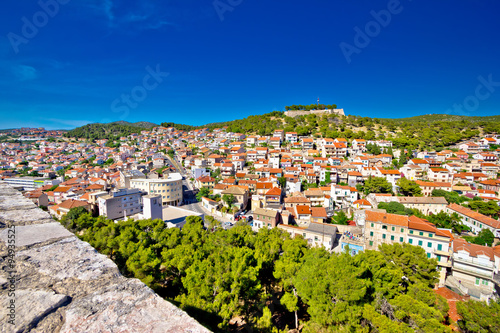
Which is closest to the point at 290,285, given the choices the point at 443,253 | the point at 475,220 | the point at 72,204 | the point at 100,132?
the point at 443,253

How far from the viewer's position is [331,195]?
32.4 m

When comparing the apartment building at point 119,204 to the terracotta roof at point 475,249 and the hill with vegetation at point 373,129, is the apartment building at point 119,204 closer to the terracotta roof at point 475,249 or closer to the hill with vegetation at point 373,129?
the terracotta roof at point 475,249

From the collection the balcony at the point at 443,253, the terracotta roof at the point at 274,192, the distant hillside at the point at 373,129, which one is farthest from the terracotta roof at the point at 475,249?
the distant hillside at the point at 373,129

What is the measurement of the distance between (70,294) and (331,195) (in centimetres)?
3354

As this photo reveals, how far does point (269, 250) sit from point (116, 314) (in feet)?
46.5

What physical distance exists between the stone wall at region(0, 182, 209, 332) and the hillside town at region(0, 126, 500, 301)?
1888 centimetres

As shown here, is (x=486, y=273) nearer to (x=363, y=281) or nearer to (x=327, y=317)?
(x=363, y=281)

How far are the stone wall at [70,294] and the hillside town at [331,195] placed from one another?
18.9 metres

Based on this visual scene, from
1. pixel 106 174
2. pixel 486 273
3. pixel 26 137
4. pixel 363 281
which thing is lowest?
pixel 486 273

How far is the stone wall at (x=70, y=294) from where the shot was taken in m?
1.61

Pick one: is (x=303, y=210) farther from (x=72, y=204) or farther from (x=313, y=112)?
(x=313, y=112)

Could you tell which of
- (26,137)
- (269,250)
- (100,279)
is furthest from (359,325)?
(26,137)

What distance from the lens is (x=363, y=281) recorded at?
36.2ft

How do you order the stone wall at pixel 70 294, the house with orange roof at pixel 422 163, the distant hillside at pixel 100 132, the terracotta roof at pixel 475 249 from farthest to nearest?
the distant hillside at pixel 100 132, the house with orange roof at pixel 422 163, the terracotta roof at pixel 475 249, the stone wall at pixel 70 294
